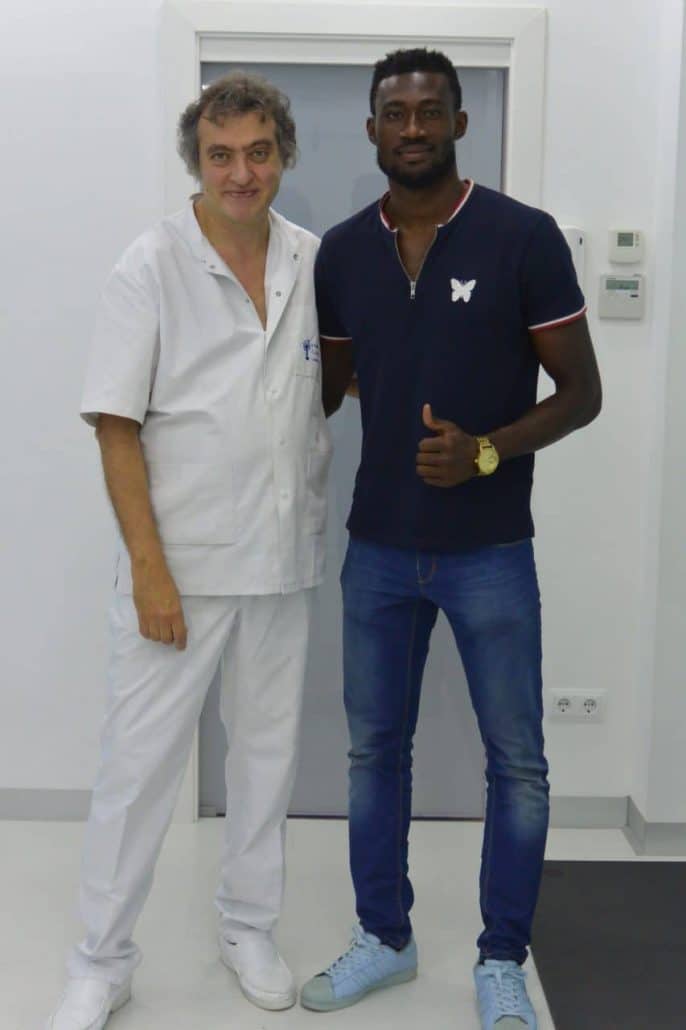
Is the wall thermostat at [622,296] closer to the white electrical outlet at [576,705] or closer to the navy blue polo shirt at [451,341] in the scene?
the navy blue polo shirt at [451,341]

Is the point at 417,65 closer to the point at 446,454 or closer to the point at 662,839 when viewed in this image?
the point at 446,454

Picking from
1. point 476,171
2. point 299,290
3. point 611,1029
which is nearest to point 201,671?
point 299,290

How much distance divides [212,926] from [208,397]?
3.75 ft

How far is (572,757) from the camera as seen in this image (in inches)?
116

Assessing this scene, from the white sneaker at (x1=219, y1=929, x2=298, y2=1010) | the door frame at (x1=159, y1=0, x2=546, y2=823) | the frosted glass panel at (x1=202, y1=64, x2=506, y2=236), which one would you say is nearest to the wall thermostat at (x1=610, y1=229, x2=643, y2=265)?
the door frame at (x1=159, y1=0, x2=546, y2=823)

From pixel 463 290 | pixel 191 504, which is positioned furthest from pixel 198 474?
pixel 463 290

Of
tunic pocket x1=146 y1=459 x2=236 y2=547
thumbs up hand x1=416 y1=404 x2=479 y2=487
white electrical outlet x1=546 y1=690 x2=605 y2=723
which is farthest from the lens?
white electrical outlet x1=546 y1=690 x2=605 y2=723

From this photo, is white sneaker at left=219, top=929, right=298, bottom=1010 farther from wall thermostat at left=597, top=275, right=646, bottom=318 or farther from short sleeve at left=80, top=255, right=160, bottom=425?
wall thermostat at left=597, top=275, right=646, bottom=318

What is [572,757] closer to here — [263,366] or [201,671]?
[201,671]

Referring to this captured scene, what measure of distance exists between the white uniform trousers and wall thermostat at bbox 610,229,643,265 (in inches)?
45.0

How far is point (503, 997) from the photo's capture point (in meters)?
2.09

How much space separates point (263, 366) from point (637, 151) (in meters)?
1.22

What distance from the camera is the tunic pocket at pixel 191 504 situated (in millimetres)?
2004

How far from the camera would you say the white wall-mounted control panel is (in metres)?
2.72
